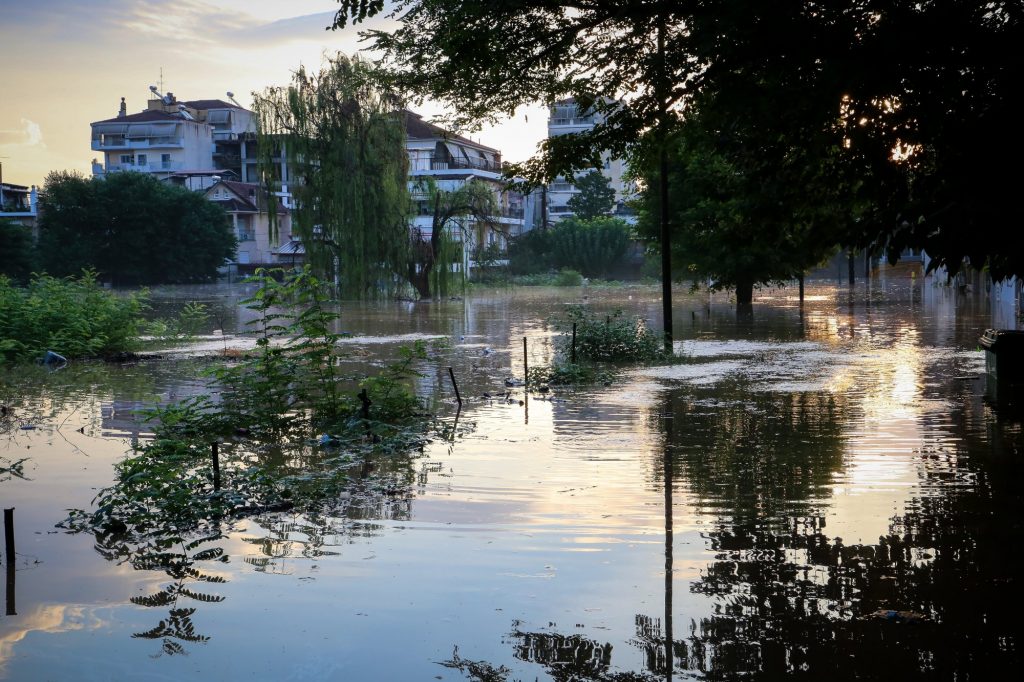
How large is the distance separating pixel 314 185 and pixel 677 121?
1472 inches

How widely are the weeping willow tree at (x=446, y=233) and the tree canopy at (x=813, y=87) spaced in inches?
1605

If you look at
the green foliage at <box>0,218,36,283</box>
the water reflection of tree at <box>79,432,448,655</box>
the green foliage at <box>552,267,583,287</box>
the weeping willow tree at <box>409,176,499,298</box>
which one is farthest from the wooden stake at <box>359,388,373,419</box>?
the green foliage at <box>552,267,583,287</box>

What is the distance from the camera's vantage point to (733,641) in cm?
674

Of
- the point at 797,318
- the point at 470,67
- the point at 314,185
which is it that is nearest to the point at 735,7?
the point at 470,67

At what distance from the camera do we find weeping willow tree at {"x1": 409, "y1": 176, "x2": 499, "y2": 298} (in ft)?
189

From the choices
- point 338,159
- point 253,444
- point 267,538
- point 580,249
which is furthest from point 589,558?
point 580,249

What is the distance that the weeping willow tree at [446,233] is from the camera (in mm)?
57688

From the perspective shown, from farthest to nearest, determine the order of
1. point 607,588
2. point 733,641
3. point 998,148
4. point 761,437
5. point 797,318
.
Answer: point 797,318, point 761,437, point 998,148, point 607,588, point 733,641

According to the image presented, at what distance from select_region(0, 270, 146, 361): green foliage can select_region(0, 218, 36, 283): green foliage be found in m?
40.1

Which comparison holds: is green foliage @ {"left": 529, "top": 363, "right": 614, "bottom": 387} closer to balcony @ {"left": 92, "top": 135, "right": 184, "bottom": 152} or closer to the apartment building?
the apartment building

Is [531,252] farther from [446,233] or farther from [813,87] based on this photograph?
[813,87]

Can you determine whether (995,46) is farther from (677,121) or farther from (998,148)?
Result: (677,121)

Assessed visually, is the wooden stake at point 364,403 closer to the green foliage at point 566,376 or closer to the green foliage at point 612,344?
the green foliage at point 566,376

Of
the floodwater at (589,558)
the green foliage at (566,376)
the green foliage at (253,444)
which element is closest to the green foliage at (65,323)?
the floodwater at (589,558)
